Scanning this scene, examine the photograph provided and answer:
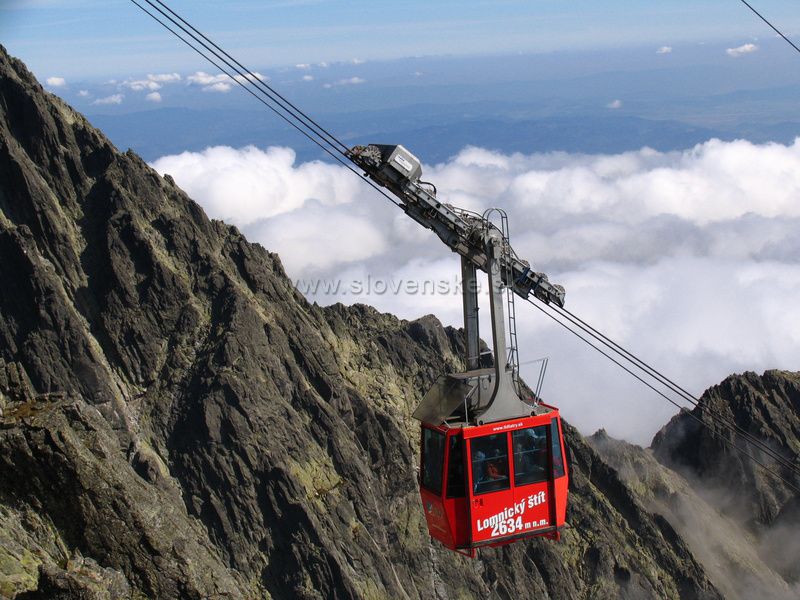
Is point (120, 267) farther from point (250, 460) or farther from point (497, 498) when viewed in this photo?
point (497, 498)

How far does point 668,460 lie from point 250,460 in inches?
2950

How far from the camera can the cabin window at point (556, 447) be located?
27422mm

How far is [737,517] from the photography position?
443 feet

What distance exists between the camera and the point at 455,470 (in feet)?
86.9

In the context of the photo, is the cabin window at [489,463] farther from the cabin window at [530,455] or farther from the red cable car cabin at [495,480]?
the cabin window at [530,455]

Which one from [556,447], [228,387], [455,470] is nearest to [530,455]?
[556,447]

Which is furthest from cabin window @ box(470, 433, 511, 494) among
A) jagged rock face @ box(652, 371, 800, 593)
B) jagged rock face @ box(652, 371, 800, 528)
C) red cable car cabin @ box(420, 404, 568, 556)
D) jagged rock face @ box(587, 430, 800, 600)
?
jagged rock face @ box(652, 371, 800, 528)

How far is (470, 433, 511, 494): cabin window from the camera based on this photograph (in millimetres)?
26422

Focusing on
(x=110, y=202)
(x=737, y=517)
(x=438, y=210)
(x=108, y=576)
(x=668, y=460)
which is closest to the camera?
(x=108, y=576)

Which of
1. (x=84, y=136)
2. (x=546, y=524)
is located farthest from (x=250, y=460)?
(x=546, y=524)

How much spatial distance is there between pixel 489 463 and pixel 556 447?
2280 millimetres

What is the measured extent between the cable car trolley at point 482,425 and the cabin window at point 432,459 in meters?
0.03

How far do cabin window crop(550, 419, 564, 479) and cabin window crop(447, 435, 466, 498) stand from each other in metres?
2.93

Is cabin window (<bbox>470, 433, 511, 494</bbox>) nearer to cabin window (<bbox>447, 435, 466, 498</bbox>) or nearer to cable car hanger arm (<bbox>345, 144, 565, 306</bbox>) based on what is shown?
cabin window (<bbox>447, 435, 466, 498</bbox>)
